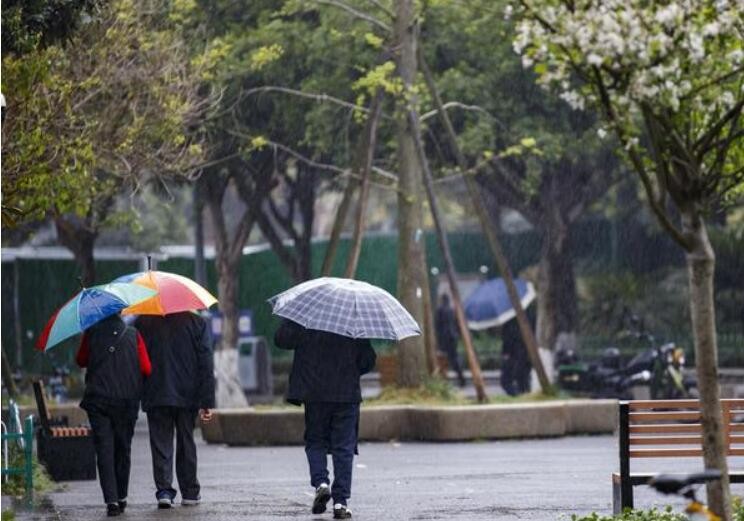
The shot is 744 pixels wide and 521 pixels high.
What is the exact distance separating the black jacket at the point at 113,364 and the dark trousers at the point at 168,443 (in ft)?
0.84

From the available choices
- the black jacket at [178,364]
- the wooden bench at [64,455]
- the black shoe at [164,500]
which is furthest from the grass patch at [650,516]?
the wooden bench at [64,455]

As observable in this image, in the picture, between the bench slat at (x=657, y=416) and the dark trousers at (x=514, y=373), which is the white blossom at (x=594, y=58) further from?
the dark trousers at (x=514, y=373)

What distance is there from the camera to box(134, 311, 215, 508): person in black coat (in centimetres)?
1388

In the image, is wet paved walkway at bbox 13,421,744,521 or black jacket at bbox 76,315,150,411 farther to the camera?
wet paved walkway at bbox 13,421,744,521

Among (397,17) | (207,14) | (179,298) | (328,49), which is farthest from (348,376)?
(328,49)

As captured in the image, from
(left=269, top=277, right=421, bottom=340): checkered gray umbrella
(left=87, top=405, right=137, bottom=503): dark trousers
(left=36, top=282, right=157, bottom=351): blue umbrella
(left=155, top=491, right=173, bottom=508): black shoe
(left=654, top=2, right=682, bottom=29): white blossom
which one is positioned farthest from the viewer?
(left=155, top=491, right=173, bottom=508): black shoe

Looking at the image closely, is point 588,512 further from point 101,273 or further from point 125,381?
point 101,273

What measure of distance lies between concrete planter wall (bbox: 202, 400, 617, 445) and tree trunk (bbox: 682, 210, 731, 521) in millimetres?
12266

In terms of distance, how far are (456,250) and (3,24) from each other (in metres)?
32.4

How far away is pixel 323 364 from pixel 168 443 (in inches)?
58.9

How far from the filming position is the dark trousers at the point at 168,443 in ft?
45.8

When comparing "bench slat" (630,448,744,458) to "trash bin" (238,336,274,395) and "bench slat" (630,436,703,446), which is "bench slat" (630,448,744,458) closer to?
"bench slat" (630,436,703,446)

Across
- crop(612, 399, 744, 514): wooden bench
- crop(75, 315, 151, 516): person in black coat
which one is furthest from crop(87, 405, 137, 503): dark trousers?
crop(612, 399, 744, 514): wooden bench

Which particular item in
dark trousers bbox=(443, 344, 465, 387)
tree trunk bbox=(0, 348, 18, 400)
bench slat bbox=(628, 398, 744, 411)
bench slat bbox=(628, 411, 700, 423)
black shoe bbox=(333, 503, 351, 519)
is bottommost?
black shoe bbox=(333, 503, 351, 519)
